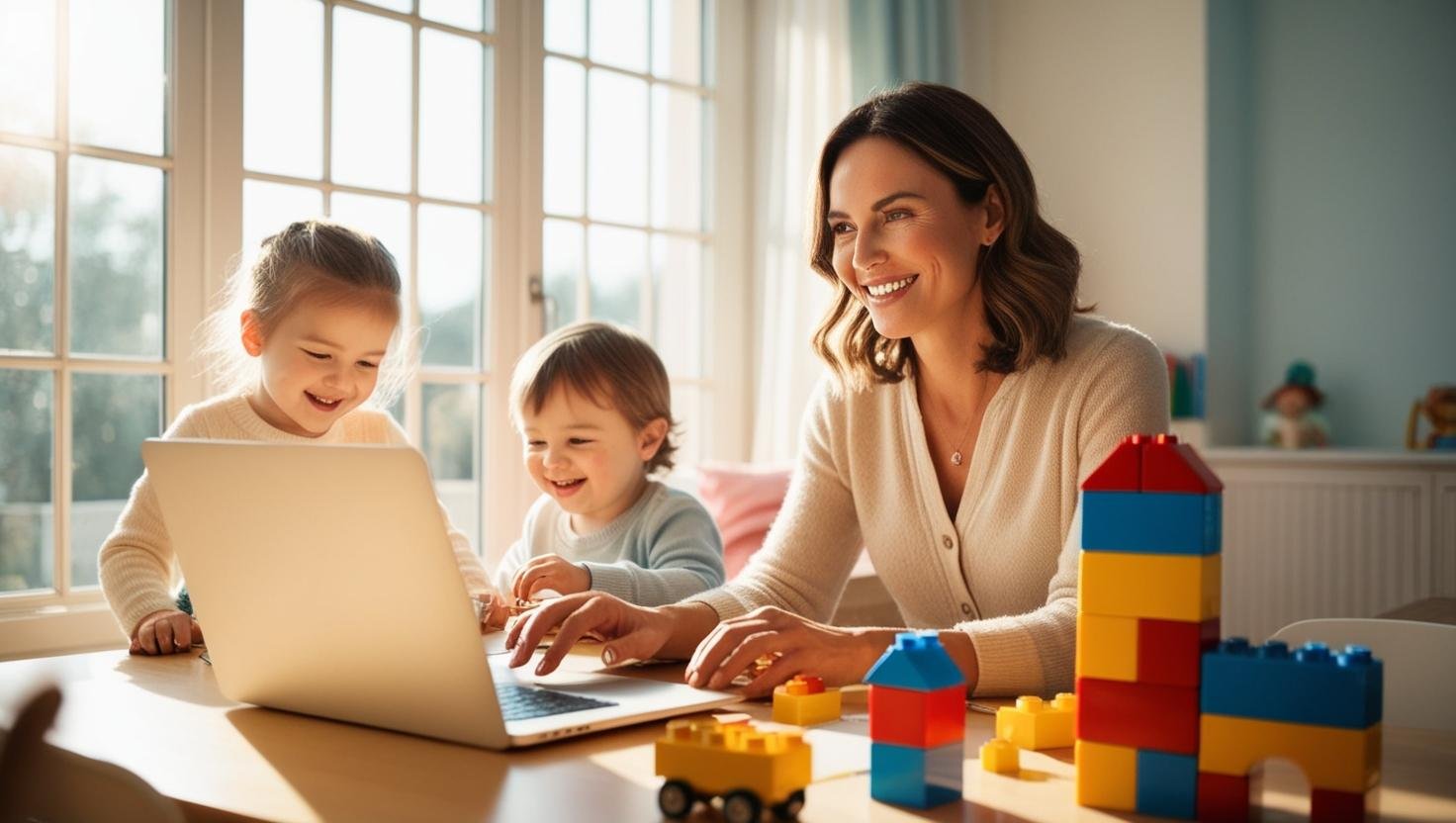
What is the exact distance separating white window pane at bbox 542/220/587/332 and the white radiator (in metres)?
1.81

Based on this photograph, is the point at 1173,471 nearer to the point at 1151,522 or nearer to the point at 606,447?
the point at 1151,522

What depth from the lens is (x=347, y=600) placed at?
1.04 metres

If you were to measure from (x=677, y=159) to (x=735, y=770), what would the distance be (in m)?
3.10

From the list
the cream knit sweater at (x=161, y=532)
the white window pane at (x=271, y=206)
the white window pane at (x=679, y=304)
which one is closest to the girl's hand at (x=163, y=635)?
the cream knit sweater at (x=161, y=532)

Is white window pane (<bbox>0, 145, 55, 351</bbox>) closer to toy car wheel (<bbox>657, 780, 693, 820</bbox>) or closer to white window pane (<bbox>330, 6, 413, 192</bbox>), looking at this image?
A: white window pane (<bbox>330, 6, 413, 192</bbox>)

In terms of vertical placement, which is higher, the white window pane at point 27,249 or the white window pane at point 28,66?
the white window pane at point 28,66

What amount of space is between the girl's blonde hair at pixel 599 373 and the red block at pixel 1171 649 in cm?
131

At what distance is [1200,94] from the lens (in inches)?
160

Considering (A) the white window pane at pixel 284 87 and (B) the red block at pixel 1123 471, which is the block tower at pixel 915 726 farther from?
(A) the white window pane at pixel 284 87

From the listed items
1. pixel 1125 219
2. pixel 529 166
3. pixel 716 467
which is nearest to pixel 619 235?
pixel 529 166

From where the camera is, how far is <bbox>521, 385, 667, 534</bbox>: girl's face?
2035 millimetres

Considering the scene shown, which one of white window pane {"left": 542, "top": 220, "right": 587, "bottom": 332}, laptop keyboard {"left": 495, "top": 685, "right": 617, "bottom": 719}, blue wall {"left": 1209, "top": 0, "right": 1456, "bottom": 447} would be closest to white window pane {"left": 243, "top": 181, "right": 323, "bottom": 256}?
white window pane {"left": 542, "top": 220, "right": 587, "bottom": 332}

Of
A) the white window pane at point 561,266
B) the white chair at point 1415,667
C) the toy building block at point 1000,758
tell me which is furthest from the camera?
the white window pane at point 561,266

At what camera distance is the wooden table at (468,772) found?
2.76 ft
